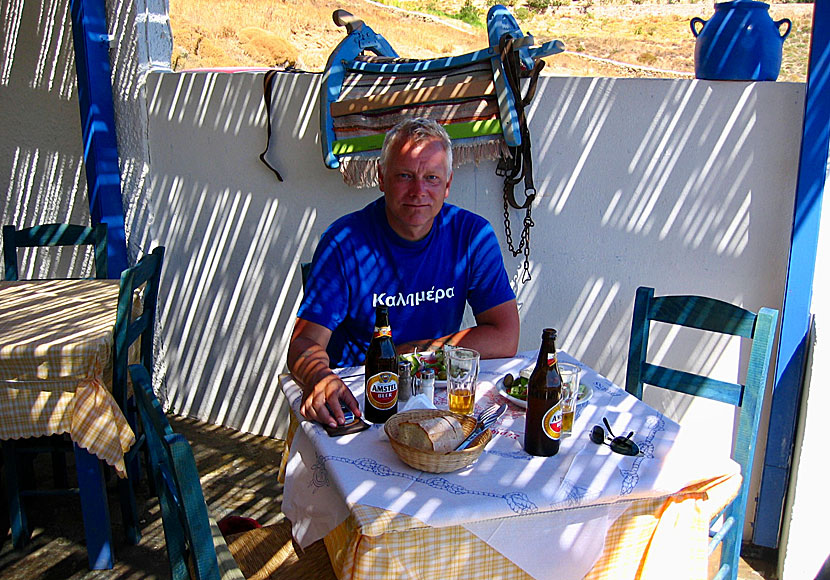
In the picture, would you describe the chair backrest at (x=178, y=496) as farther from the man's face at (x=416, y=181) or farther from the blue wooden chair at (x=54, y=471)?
the blue wooden chair at (x=54, y=471)

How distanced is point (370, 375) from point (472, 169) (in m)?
1.41

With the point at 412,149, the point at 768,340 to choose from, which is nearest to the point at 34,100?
the point at 412,149

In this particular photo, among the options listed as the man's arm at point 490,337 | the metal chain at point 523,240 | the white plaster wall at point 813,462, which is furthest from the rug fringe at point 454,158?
the white plaster wall at point 813,462

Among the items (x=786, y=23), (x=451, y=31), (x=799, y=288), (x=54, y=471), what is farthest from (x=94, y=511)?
(x=451, y=31)

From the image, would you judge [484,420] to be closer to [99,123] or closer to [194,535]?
[194,535]

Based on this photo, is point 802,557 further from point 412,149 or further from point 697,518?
point 412,149

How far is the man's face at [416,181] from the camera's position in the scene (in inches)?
81.9

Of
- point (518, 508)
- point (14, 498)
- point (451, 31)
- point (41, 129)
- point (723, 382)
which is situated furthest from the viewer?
point (451, 31)

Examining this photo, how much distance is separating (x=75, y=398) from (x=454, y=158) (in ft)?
5.15

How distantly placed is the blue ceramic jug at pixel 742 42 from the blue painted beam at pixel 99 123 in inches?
106

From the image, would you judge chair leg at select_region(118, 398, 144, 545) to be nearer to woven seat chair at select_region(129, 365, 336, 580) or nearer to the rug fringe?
woven seat chair at select_region(129, 365, 336, 580)

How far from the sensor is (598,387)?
1.86m

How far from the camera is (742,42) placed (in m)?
2.48

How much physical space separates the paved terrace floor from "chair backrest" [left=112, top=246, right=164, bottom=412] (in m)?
0.58
